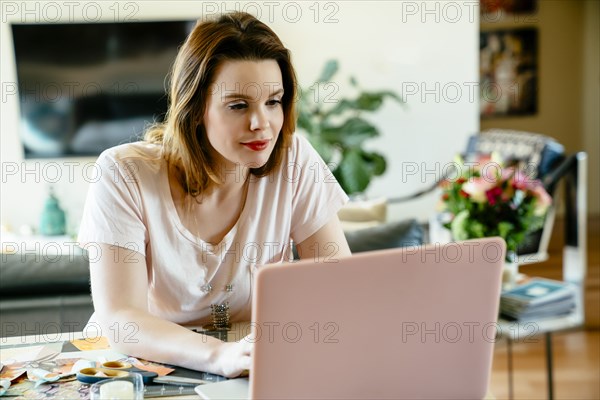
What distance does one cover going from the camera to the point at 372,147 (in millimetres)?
5504

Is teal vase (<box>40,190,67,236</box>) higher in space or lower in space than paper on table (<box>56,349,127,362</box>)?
lower

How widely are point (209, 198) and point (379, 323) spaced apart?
27.3 inches

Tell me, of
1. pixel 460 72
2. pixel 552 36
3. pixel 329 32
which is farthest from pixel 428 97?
pixel 552 36

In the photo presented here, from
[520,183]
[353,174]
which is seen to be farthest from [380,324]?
[353,174]

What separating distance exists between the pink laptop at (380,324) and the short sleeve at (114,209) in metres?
0.59

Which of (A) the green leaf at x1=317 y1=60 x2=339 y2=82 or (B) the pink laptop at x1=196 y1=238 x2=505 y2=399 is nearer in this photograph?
(B) the pink laptop at x1=196 y1=238 x2=505 y2=399

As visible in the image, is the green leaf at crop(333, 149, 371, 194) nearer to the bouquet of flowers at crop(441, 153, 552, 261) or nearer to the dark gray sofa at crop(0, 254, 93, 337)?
the bouquet of flowers at crop(441, 153, 552, 261)

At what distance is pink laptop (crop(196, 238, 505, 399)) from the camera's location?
95 cm

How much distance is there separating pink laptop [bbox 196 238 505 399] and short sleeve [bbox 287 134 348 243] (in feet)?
2.15

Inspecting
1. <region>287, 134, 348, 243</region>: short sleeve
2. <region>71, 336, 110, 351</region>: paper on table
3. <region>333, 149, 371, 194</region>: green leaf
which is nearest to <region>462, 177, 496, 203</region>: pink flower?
<region>287, 134, 348, 243</region>: short sleeve

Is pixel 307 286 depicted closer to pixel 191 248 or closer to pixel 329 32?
pixel 191 248

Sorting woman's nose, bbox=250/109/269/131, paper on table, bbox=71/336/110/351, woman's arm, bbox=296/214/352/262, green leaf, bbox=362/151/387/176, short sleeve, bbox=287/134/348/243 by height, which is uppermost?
woman's nose, bbox=250/109/269/131

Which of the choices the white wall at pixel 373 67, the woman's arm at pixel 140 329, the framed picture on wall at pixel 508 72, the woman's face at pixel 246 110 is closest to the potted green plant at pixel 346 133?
the white wall at pixel 373 67

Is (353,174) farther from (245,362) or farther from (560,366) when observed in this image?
(245,362)
